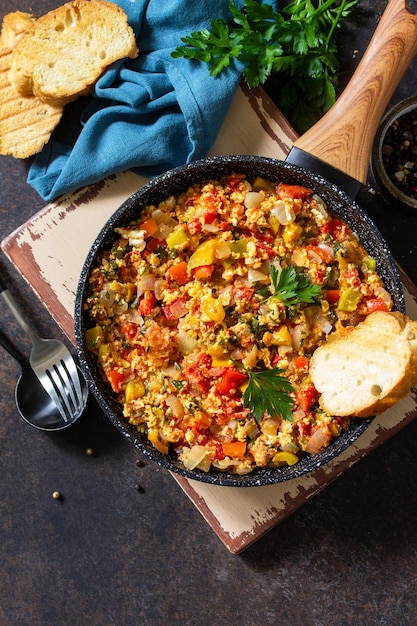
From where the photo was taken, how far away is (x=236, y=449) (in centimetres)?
266

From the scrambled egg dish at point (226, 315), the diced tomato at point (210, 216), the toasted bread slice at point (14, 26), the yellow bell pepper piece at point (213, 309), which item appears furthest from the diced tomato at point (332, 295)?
the toasted bread slice at point (14, 26)

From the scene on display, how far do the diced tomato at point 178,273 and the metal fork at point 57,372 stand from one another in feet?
2.85

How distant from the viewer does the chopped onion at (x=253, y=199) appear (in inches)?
107

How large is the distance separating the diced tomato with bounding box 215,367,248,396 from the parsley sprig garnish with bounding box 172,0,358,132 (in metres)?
1.25

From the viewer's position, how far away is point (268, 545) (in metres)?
3.39

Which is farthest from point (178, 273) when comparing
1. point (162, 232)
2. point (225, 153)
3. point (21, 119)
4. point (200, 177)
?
point (21, 119)

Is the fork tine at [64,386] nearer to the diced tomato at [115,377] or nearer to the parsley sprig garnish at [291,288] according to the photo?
the diced tomato at [115,377]

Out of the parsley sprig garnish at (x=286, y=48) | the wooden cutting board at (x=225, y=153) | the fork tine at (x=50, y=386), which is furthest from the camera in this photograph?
the fork tine at (x=50, y=386)

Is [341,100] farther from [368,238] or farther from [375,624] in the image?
[375,624]

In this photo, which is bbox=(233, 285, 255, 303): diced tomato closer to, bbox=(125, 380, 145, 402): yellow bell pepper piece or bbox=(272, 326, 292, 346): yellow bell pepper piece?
bbox=(272, 326, 292, 346): yellow bell pepper piece

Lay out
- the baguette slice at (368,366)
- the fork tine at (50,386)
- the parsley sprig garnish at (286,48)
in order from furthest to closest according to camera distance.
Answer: the fork tine at (50,386) < the parsley sprig garnish at (286,48) < the baguette slice at (368,366)

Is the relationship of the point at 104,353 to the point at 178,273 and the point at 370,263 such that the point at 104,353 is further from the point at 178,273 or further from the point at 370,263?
the point at 370,263

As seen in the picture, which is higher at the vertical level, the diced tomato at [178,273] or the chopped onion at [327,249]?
the diced tomato at [178,273]

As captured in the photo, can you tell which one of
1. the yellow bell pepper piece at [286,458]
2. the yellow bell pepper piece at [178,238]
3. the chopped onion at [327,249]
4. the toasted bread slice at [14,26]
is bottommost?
the yellow bell pepper piece at [286,458]
